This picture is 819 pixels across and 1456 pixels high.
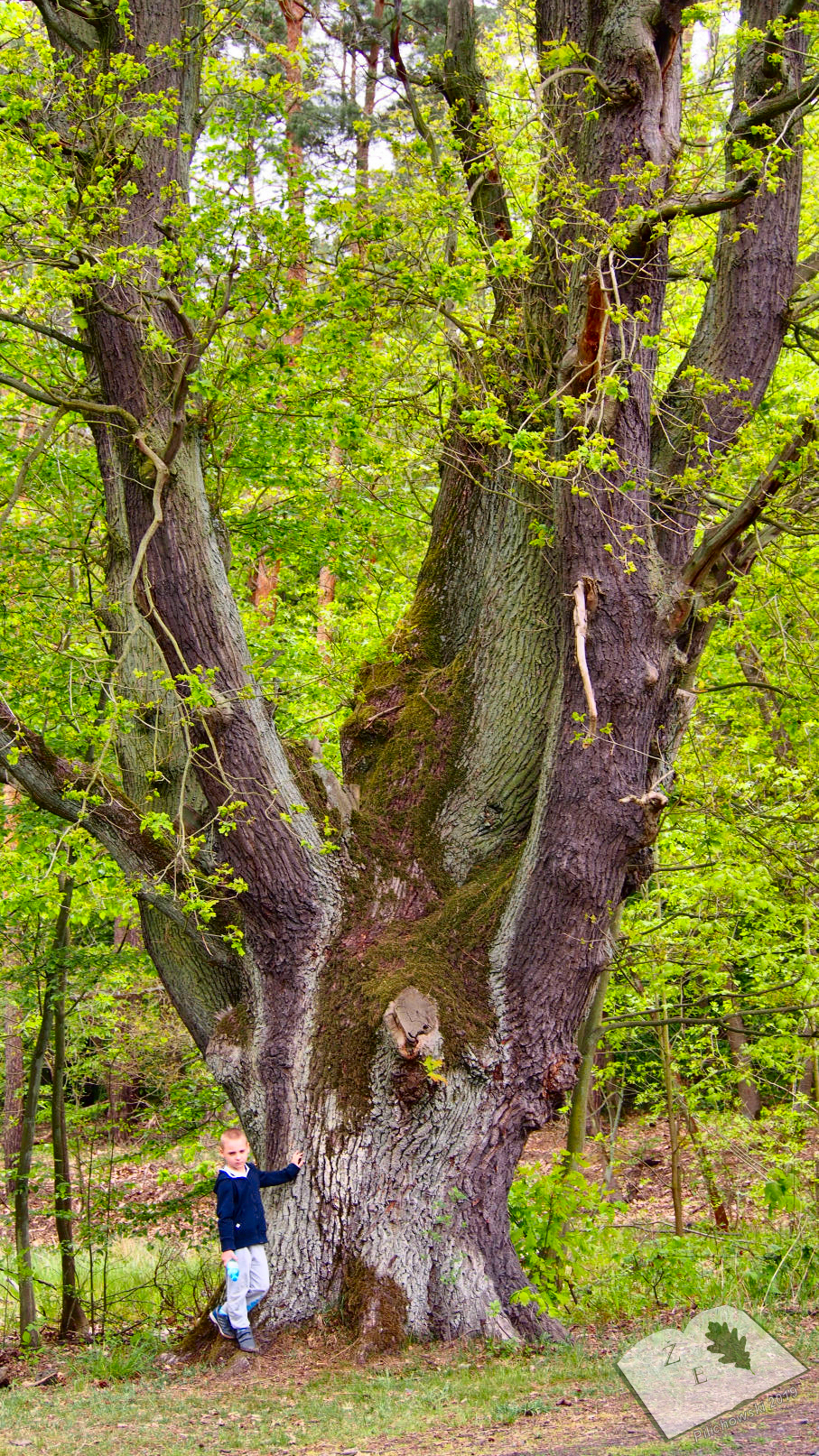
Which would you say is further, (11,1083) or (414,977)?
(11,1083)

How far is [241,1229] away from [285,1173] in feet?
1.14

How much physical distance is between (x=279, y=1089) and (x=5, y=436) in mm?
5578

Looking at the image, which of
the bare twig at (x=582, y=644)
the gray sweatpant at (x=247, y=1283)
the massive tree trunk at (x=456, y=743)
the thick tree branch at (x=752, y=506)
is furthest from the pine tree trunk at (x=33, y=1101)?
the thick tree branch at (x=752, y=506)

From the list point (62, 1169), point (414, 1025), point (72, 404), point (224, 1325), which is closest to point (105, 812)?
point (414, 1025)

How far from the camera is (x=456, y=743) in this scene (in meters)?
6.78

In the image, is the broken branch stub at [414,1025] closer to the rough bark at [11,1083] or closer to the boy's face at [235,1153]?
the boy's face at [235,1153]

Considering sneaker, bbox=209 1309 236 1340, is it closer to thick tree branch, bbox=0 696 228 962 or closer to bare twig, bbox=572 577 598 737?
thick tree branch, bbox=0 696 228 962

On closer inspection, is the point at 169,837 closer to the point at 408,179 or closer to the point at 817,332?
the point at 408,179

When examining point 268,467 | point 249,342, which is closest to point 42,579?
point 268,467

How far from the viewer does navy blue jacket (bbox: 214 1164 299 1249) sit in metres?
5.62

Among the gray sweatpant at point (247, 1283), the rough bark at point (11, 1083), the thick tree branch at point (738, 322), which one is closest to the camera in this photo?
the gray sweatpant at point (247, 1283)

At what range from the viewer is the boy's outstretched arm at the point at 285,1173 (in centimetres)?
571

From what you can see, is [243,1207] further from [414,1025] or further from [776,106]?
[776,106]

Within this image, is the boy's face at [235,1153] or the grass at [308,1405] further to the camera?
the boy's face at [235,1153]
